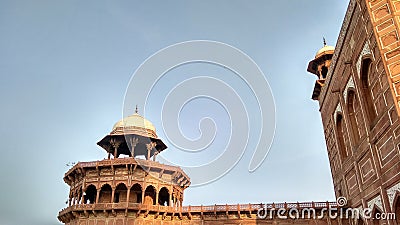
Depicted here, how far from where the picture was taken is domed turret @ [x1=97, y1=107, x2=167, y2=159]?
2644 centimetres

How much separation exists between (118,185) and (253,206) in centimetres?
1029

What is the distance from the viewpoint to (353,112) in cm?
1800

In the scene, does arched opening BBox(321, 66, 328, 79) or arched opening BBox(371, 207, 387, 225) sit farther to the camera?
arched opening BBox(321, 66, 328, 79)

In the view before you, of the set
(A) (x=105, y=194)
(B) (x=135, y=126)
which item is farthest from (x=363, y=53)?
(A) (x=105, y=194)

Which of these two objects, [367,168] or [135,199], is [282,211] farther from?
[135,199]

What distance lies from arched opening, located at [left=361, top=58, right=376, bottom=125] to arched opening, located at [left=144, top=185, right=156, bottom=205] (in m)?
16.4

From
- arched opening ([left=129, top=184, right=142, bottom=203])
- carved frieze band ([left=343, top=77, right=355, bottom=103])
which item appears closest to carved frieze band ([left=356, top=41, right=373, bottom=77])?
carved frieze band ([left=343, top=77, right=355, bottom=103])

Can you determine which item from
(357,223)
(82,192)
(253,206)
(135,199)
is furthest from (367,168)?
(82,192)

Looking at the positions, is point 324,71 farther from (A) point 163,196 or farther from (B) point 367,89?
(A) point 163,196

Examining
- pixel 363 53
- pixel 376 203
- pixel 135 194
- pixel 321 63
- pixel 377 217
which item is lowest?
pixel 377 217

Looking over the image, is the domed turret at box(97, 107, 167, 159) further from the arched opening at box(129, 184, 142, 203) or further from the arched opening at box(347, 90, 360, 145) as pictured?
the arched opening at box(347, 90, 360, 145)

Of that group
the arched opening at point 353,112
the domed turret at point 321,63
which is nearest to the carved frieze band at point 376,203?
the arched opening at point 353,112

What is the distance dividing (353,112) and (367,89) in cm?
273

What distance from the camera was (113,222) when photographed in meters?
23.0
